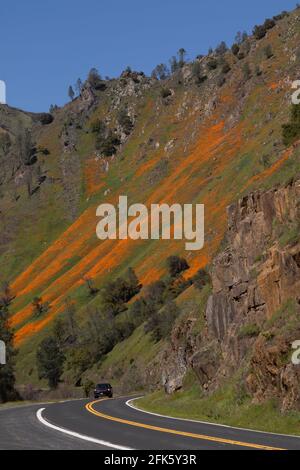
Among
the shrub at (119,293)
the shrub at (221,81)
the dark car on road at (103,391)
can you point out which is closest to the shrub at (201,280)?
the dark car on road at (103,391)

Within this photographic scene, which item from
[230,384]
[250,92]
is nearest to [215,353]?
[230,384]

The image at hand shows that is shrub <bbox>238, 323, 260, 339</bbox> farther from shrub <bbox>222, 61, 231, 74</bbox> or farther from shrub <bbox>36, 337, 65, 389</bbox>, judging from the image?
shrub <bbox>222, 61, 231, 74</bbox>

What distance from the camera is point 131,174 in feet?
479

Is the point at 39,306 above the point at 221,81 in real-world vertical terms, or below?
below

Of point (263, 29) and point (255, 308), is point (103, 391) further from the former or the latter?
point (263, 29)

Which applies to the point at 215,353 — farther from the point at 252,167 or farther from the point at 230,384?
the point at 252,167

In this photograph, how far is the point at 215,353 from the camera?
35094mm

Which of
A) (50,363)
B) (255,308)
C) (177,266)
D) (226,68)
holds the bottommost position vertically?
(50,363)

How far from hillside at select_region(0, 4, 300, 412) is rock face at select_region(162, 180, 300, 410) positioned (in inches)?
207

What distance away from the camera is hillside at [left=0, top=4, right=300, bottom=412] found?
8888 centimetres

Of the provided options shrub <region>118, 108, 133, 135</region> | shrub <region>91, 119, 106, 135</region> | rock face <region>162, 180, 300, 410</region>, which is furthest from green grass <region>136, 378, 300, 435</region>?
shrub <region>91, 119, 106, 135</region>

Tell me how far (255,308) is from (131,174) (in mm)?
115657

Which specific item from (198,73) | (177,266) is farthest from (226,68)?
(177,266)

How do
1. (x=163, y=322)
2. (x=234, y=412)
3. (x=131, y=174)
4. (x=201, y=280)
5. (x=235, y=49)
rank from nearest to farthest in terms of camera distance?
(x=234, y=412) < (x=163, y=322) < (x=201, y=280) < (x=131, y=174) < (x=235, y=49)
